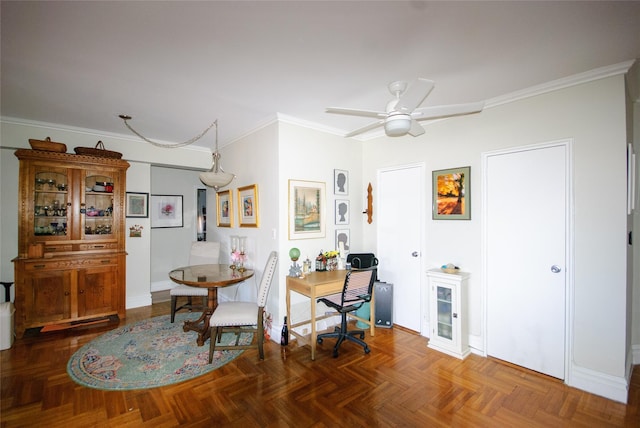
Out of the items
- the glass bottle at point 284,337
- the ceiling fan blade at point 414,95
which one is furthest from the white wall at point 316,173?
the ceiling fan blade at point 414,95

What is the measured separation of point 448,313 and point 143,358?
323 centimetres

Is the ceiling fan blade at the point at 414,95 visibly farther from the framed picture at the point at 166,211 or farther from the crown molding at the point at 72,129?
the framed picture at the point at 166,211

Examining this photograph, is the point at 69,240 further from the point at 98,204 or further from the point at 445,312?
the point at 445,312

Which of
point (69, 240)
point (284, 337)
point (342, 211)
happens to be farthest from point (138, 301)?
point (342, 211)

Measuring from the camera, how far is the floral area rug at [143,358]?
99.9 inches

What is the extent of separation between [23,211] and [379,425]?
4600 millimetres

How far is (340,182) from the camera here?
4.00 meters

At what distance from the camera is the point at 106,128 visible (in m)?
3.96

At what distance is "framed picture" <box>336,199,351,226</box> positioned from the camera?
398cm

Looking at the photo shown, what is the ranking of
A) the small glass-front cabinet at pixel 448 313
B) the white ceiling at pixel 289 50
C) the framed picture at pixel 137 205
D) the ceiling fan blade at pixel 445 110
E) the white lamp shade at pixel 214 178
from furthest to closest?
the framed picture at pixel 137 205
the white lamp shade at pixel 214 178
the small glass-front cabinet at pixel 448 313
the ceiling fan blade at pixel 445 110
the white ceiling at pixel 289 50

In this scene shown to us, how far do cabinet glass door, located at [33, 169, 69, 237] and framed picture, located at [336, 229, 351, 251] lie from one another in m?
3.65

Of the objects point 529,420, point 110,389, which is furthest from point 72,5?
point 529,420

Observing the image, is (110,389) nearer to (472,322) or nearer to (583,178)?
(472,322)

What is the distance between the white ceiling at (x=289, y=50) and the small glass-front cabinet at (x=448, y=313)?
1902mm
